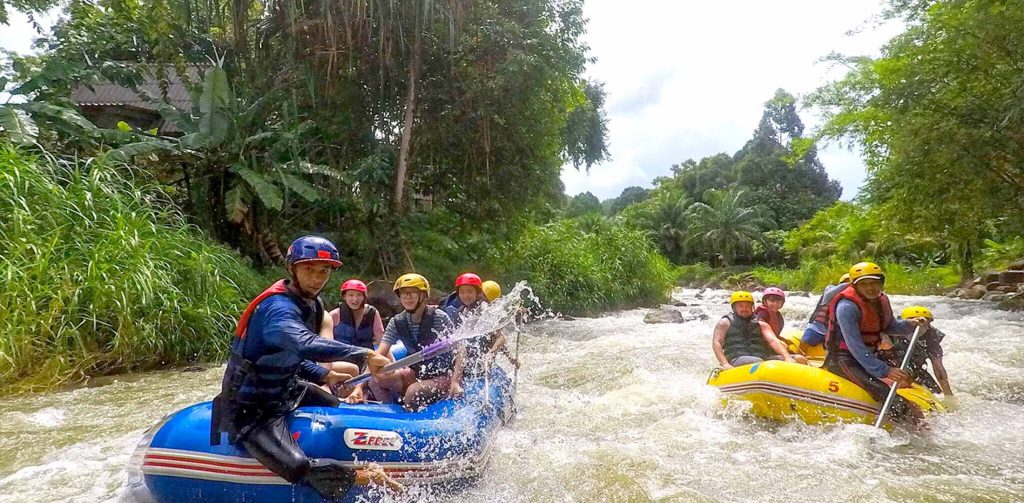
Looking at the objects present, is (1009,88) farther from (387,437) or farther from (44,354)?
(44,354)

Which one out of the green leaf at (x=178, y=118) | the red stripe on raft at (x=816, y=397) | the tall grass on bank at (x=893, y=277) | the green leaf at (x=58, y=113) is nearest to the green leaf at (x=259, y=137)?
the green leaf at (x=178, y=118)

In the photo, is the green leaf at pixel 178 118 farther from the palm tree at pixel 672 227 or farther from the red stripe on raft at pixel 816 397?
the palm tree at pixel 672 227

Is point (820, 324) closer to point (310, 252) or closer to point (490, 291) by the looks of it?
point (490, 291)

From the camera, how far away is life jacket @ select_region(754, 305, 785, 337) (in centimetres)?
631

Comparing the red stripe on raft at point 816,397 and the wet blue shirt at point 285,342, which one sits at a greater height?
the wet blue shirt at point 285,342

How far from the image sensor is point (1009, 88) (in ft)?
31.6

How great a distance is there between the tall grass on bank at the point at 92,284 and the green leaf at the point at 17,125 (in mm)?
361

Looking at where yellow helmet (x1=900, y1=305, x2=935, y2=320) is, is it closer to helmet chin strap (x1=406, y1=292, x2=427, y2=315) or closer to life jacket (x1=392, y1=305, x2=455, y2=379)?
life jacket (x1=392, y1=305, x2=455, y2=379)

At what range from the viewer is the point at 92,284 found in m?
6.63

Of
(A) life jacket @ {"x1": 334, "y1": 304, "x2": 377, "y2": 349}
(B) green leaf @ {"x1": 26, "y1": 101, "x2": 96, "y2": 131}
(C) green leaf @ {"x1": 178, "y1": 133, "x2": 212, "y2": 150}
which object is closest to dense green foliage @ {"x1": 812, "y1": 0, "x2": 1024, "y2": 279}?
(A) life jacket @ {"x1": 334, "y1": 304, "x2": 377, "y2": 349}

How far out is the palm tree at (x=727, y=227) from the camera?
3647cm

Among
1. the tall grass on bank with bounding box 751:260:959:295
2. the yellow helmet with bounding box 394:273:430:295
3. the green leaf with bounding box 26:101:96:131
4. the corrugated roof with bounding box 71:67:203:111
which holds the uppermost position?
the corrugated roof with bounding box 71:67:203:111

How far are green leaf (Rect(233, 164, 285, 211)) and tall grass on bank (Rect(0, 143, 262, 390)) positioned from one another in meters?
1.85

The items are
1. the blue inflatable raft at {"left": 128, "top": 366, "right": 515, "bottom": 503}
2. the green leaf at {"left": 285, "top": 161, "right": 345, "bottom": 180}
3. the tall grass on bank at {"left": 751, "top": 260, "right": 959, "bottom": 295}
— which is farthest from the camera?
the tall grass on bank at {"left": 751, "top": 260, "right": 959, "bottom": 295}
